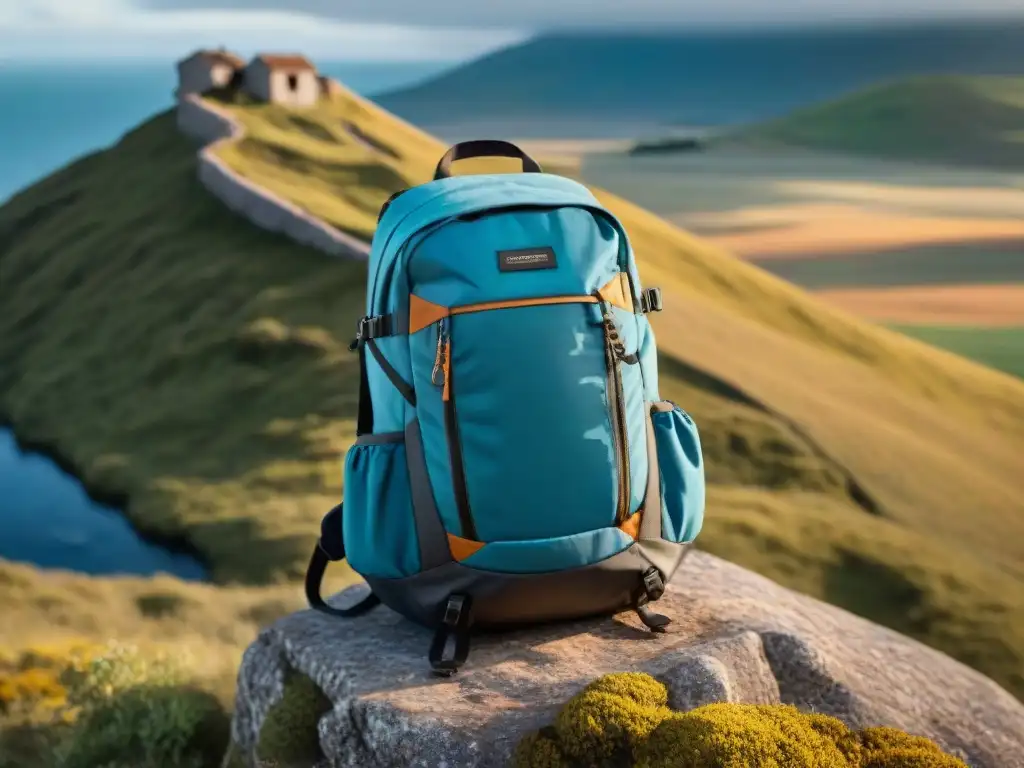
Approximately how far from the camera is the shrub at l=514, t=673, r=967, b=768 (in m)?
4.38

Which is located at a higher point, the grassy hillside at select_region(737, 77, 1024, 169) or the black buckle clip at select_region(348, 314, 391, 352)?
the black buckle clip at select_region(348, 314, 391, 352)

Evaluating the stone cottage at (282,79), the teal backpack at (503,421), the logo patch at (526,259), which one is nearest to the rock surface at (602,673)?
the teal backpack at (503,421)

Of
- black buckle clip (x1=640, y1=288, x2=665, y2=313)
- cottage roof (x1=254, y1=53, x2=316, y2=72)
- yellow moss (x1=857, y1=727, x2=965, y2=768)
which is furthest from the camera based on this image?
cottage roof (x1=254, y1=53, x2=316, y2=72)

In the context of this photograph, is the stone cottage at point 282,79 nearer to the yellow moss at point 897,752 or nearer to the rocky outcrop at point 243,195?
the rocky outcrop at point 243,195

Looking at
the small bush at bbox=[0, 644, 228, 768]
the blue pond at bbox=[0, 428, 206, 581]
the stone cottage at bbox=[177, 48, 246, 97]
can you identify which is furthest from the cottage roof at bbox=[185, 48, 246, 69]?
the small bush at bbox=[0, 644, 228, 768]

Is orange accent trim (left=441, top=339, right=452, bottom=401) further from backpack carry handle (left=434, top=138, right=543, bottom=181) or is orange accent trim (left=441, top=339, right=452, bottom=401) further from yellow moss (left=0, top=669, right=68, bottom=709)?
yellow moss (left=0, top=669, right=68, bottom=709)

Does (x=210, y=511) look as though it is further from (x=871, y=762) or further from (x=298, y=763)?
(x=871, y=762)

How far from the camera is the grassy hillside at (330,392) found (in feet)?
62.7

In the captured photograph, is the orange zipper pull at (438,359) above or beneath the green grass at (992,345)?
above

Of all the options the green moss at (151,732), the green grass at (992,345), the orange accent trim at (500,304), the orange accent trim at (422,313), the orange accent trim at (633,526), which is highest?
the orange accent trim at (500,304)

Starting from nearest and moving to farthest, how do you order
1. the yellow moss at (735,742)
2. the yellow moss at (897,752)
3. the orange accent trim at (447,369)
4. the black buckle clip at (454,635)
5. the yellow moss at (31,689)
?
the yellow moss at (735,742), the yellow moss at (897,752), the orange accent trim at (447,369), the black buckle clip at (454,635), the yellow moss at (31,689)

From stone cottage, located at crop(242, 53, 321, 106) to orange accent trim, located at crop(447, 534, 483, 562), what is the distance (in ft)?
138

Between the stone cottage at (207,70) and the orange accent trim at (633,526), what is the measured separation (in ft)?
143

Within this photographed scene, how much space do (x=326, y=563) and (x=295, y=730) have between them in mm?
1004
